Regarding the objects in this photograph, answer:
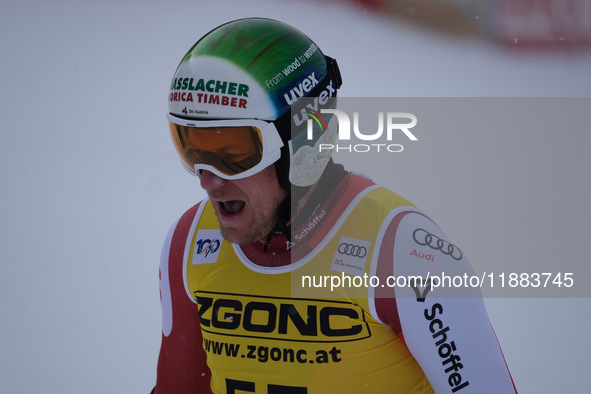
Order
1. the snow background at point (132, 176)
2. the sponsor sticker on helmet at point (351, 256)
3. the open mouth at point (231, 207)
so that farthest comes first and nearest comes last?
the snow background at point (132, 176) < the open mouth at point (231, 207) < the sponsor sticker on helmet at point (351, 256)

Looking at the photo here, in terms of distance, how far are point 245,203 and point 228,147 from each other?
0.61 feet

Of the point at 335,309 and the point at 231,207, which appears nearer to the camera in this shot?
the point at 335,309

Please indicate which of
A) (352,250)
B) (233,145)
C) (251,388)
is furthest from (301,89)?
(251,388)

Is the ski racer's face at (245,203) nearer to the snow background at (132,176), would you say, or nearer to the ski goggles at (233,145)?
the ski goggles at (233,145)

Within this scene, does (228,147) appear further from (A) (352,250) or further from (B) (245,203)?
(A) (352,250)

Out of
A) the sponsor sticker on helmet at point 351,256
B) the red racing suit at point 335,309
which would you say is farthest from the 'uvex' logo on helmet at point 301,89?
the sponsor sticker on helmet at point 351,256

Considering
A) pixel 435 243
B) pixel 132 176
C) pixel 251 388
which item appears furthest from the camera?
pixel 132 176

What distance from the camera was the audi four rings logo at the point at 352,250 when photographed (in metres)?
1.76

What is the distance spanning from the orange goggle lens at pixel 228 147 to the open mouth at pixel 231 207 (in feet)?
0.43

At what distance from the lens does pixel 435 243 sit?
67.2 inches

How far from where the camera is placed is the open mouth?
1879mm

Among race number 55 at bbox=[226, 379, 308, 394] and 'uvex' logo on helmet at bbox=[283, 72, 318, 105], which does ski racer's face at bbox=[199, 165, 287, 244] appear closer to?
'uvex' logo on helmet at bbox=[283, 72, 318, 105]

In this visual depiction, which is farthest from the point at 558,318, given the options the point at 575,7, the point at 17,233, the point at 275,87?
the point at 17,233

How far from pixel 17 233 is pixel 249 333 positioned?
2629 mm
